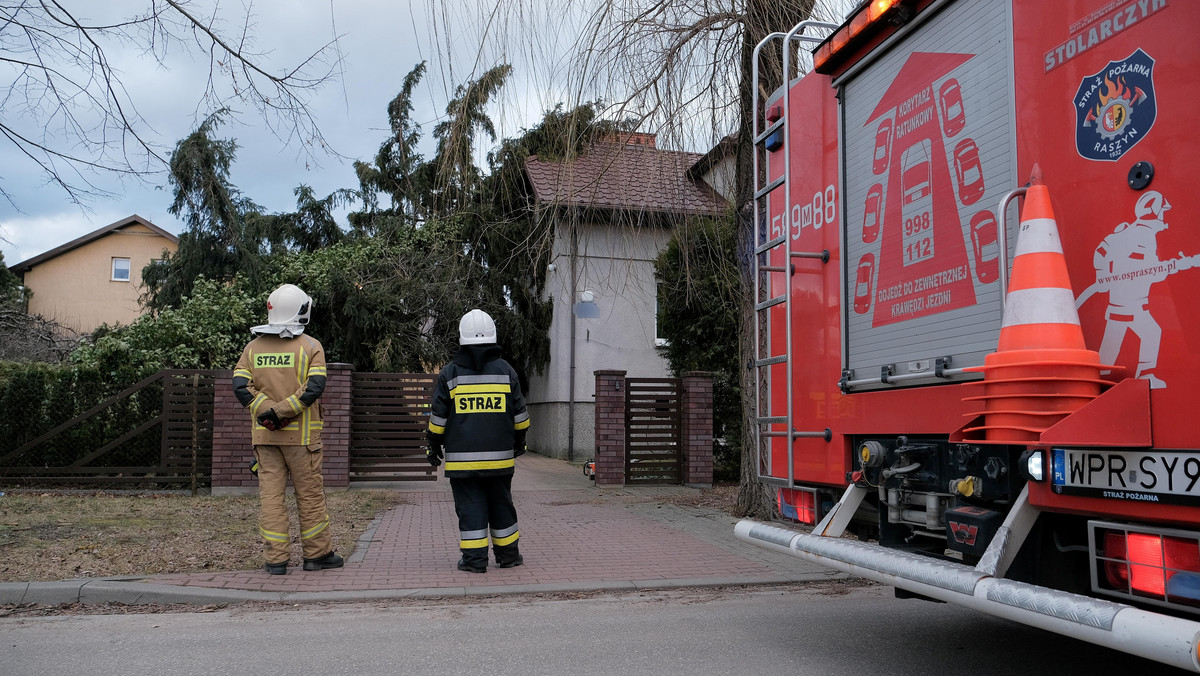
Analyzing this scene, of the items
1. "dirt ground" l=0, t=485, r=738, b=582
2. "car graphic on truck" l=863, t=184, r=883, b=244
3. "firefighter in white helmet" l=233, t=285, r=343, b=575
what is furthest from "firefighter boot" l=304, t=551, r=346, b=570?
"car graphic on truck" l=863, t=184, r=883, b=244

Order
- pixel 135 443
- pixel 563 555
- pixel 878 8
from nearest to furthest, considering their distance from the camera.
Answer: pixel 878 8 < pixel 563 555 < pixel 135 443

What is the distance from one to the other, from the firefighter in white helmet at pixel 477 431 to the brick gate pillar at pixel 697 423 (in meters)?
6.21

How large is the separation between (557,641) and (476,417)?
2.15m

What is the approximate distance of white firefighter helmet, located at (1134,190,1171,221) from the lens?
2855 mm

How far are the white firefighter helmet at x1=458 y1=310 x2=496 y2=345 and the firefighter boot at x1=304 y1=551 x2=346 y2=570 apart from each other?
1.91 m

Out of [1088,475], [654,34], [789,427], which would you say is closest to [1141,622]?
[1088,475]

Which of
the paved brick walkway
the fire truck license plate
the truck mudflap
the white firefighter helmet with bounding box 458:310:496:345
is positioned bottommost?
the paved brick walkway

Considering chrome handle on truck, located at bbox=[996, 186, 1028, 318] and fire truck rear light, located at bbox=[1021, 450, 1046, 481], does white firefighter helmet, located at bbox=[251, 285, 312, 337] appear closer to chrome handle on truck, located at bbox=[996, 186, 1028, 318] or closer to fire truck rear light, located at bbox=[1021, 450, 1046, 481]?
chrome handle on truck, located at bbox=[996, 186, 1028, 318]

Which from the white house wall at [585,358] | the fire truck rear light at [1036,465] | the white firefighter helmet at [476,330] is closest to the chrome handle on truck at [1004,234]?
the fire truck rear light at [1036,465]

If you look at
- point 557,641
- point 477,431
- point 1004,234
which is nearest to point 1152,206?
point 1004,234

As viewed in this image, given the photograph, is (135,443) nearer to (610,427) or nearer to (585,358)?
(610,427)

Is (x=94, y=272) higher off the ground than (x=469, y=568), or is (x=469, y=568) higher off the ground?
(x=94, y=272)

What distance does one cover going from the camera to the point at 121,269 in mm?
38031

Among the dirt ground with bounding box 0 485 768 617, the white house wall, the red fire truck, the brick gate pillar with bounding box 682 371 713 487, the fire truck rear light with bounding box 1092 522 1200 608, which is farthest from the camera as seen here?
the white house wall
